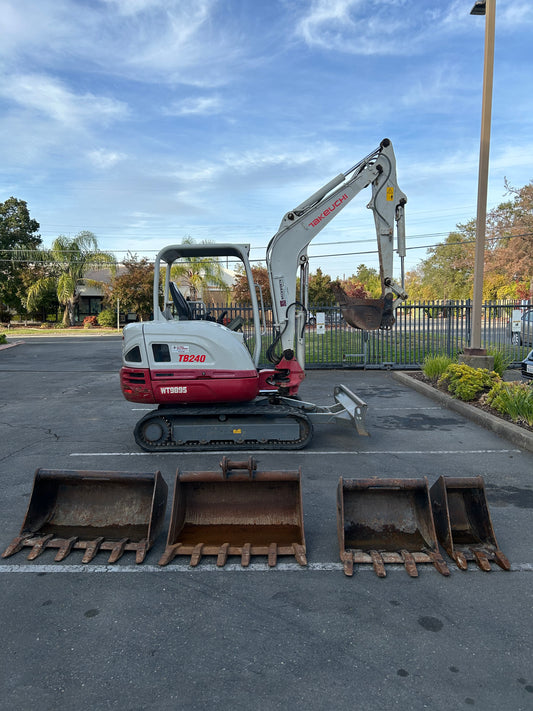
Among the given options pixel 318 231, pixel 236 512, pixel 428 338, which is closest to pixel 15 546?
pixel 236 512

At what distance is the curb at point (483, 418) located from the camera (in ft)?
23.8

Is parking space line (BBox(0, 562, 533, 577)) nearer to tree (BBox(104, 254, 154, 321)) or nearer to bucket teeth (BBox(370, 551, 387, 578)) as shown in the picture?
bucket teeth (BBox(370, 551, 387, 578))

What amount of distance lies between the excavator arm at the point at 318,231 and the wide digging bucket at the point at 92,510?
3.63 m

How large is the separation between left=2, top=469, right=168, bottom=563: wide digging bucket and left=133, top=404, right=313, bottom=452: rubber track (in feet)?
7.83

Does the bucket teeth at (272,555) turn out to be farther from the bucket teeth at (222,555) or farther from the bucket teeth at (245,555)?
the bucket teeth at (222,555)

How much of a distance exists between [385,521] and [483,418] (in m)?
4.84

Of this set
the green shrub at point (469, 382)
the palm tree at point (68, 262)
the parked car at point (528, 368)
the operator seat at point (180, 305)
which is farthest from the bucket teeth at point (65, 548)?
the palm tree at point (68, 262)

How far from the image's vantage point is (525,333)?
17.8 meters

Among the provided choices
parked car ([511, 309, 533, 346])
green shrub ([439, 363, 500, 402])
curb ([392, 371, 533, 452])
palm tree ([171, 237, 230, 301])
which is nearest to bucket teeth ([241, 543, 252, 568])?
curb ([392, 371, 533, 452])

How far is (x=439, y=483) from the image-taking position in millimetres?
4324

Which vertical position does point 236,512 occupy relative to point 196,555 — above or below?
above

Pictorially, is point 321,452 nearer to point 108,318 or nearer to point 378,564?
point 378,564

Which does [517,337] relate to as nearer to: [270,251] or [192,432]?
[270,251]

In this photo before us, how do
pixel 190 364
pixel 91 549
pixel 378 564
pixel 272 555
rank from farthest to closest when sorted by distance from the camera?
pixel 190 364 < pixel 91 549 < pixel 272 555 < pixel 378 564
